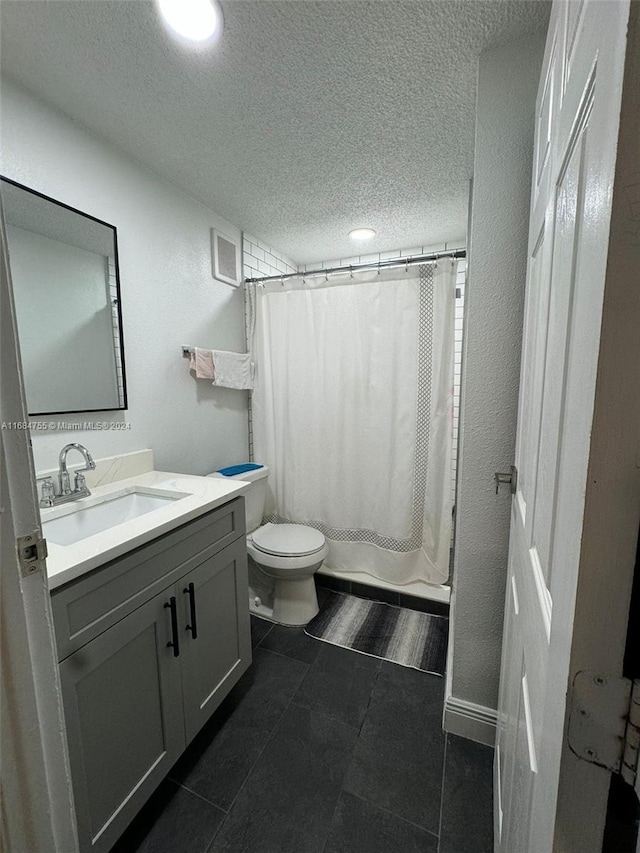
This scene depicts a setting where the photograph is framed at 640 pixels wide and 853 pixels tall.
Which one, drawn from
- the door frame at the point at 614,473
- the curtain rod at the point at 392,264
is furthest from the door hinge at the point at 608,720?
the curtain rod at the point at 392,264

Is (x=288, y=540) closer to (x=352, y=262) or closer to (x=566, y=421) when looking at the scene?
(x=566, y=421)

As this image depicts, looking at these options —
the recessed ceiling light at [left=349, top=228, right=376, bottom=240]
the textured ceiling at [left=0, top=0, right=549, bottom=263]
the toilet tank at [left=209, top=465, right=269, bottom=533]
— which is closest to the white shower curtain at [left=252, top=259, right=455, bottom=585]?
the toilet tank at [left=209, top=465, right=269, bottom=533]

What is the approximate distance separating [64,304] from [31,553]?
3.78 ft

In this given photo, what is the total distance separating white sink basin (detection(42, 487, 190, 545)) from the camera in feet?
3.84

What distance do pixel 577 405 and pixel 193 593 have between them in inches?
47.1

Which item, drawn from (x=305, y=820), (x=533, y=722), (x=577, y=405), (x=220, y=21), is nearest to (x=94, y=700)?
(x=305, y=820)

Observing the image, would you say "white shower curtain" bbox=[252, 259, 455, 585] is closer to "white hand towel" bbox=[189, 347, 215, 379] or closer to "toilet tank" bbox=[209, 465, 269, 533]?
"toilet tank" bbox=[209, 465, 269, 533]

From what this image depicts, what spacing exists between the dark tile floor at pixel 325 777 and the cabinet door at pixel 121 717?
17 cm

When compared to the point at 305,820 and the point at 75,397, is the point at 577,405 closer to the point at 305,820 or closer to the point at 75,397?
the point at 305,820

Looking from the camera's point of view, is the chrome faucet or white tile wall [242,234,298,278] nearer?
the chrome faucet

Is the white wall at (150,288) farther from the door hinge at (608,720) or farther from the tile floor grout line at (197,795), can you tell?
the door hinge at (608,720)

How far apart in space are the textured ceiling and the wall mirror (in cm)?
40

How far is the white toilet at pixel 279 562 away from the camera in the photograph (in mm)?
1783

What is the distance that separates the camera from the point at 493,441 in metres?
1.16
